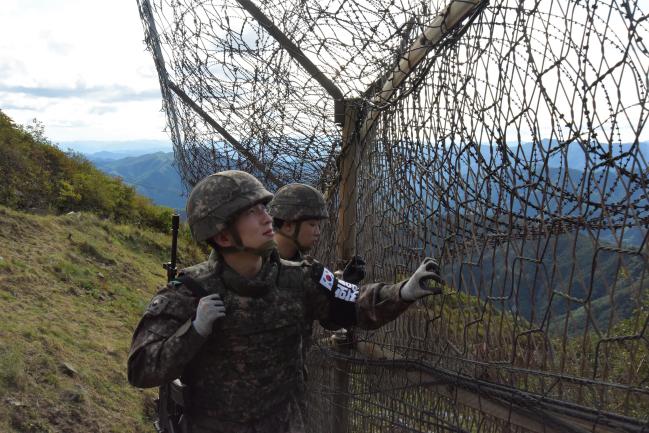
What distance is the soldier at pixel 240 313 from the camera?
2143 mm

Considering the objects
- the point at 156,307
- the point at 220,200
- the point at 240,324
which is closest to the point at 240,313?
the point at 240,324

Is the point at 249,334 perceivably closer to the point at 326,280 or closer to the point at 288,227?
the point at 326,280

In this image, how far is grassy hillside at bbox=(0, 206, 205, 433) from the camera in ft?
Answer: 15.9

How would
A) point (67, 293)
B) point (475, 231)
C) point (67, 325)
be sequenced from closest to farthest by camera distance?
point (475, 231) < point (67, 325) < point (67, 293)

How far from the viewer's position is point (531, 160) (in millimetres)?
1714

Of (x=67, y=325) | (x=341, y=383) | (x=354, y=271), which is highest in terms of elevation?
(x=354, y=271)

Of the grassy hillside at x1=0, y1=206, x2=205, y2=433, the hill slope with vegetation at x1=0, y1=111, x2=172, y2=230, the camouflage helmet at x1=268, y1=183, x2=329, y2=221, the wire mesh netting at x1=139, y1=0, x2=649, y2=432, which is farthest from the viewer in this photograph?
the hill slope with vegetation at x1=0, y1=111, x2=172, y2=230

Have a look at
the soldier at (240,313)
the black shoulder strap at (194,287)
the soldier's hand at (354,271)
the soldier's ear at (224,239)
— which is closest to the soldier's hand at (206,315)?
the soldier at (240,313)

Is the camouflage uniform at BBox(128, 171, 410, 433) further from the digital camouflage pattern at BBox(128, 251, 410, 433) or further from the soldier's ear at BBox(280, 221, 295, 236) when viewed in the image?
the soldier's ear at BBox(280, 221, 295, 236)

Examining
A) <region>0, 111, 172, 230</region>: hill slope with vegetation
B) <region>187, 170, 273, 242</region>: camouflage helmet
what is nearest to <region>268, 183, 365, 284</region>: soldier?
<region>187, 170, 273, 242</region>: camouflage helmet

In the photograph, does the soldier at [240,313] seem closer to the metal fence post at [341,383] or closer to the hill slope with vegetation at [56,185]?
the metal fence post at [341,383]

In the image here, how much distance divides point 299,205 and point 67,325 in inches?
186

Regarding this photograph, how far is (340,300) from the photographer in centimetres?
250

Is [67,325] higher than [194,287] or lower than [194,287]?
lower
